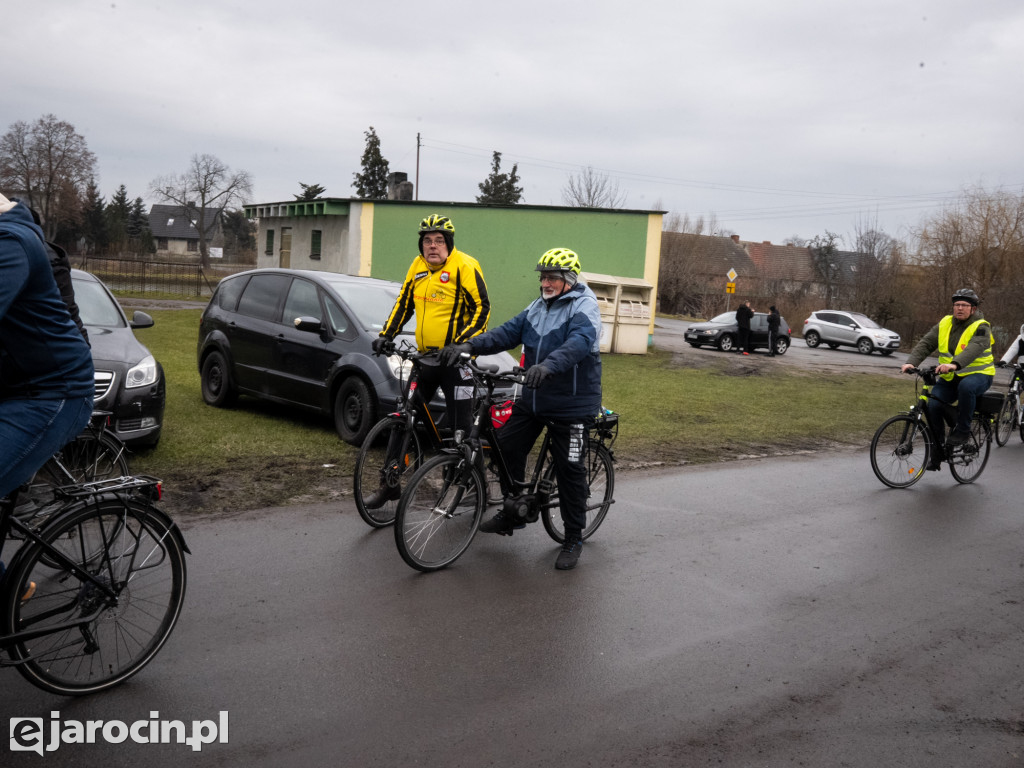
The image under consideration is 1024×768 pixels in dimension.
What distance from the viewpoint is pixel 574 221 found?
2614cm

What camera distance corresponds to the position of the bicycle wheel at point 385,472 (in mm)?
6203

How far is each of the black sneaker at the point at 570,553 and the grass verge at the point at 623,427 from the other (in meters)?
2.09

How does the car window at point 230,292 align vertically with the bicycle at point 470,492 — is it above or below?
above

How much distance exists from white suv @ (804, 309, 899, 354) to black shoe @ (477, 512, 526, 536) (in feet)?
111

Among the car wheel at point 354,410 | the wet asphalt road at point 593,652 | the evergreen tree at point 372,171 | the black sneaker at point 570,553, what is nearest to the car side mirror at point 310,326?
the car wheel at point 354,410

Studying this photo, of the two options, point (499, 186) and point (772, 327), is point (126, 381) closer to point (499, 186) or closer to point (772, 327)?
point (772, 327)

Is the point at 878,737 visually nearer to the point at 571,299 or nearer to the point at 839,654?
the point at 839,654

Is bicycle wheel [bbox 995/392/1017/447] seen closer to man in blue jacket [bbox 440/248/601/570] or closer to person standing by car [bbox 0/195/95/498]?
man in blue jacket [bbox 440/248/601/570]

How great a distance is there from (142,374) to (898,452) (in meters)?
6.91

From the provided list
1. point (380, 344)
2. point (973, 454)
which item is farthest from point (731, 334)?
point (380, 344)

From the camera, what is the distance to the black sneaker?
18.5 ft

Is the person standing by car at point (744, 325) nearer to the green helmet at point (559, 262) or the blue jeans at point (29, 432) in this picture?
the green helmet at point (559, 262)

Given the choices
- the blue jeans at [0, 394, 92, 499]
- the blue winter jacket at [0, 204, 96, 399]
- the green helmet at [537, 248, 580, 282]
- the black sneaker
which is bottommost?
the black sneaker

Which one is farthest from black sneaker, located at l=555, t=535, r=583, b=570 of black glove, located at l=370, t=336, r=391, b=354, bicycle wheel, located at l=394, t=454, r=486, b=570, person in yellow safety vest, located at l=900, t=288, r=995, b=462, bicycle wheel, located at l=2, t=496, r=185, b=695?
person in yellow safety vest, located at l=900, t=288, r=995, b=462
